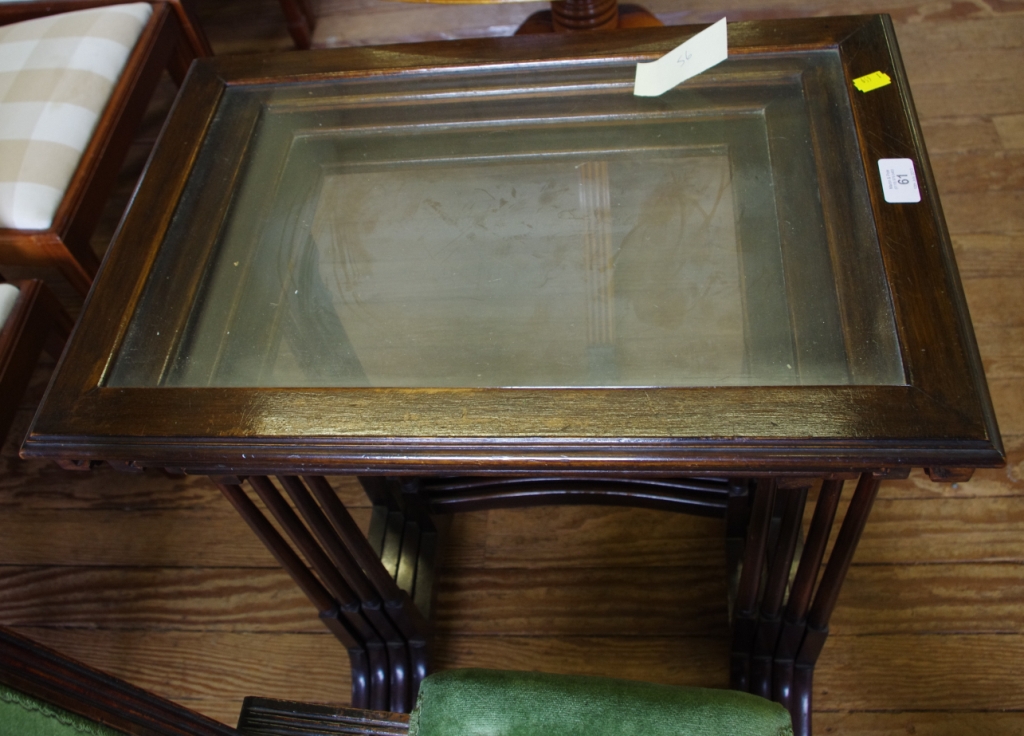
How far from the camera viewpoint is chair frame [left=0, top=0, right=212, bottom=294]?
1.18 metres

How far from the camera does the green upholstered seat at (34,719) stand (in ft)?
1.46

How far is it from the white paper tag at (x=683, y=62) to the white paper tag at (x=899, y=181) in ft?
0.75

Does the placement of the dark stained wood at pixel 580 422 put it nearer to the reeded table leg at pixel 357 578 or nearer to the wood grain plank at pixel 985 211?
the reeded table leg at pixel 357 578

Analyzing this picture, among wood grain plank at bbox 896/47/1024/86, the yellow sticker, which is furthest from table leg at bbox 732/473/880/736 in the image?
wood grain plank at bbox 896/47/1024/86

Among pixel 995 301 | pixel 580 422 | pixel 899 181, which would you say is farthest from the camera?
pixel 995 301

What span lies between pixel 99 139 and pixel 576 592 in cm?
94

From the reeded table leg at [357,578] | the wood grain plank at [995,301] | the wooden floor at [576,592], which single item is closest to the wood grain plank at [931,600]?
the wooden floor at [576,592]

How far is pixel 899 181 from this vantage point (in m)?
0.74

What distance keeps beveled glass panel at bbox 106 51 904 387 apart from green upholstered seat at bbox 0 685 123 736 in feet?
0.98

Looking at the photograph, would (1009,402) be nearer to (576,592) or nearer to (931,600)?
(931,600)

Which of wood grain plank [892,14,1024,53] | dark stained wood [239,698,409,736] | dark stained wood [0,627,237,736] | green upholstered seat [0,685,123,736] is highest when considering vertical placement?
wood grain plank [892,14,1024,53]

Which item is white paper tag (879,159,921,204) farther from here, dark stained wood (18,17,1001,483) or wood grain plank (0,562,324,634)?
wood grain plank (0,562,324,634)

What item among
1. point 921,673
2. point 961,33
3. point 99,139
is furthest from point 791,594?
point 961,33

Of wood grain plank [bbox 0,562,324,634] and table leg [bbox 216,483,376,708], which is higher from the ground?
wood grain plank [bbox 0,562,324,634]
